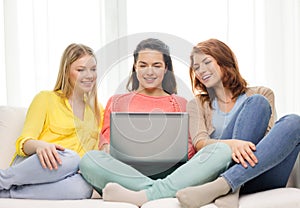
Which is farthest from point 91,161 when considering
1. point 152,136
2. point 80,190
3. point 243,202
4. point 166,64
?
point 243,202

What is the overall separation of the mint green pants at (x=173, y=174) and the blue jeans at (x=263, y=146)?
6 cm

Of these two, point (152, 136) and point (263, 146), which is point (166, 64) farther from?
point (263, 146)

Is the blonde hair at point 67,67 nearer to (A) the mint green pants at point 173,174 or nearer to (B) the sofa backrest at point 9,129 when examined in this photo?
(B) the sofa backrest at point 9,129

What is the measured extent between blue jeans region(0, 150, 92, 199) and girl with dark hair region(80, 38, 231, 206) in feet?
0.18

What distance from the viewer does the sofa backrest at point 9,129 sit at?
1884mm

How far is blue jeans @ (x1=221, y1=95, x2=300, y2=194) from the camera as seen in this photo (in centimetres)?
147

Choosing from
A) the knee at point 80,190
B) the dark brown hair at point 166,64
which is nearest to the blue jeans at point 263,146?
the dark brown hair at point 166,64

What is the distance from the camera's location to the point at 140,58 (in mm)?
1622

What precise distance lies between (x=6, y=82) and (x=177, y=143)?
1546 mm

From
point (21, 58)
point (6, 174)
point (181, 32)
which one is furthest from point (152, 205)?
point (21, 58)

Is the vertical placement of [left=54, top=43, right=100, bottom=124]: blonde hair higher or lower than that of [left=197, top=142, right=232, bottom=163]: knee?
higher

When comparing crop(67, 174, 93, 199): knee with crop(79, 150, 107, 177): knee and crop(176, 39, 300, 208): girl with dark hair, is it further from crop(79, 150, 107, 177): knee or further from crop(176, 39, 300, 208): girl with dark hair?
crop(176, 39, 300, 208): girl with dark hair

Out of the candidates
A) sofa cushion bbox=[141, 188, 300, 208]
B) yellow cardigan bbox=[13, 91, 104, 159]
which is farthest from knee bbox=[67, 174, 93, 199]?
sofa cushion bbox=[141, 188, 300, 208]

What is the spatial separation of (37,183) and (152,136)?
45 cm
